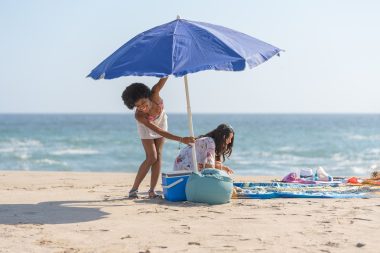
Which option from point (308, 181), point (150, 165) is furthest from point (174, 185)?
point (308, 181)

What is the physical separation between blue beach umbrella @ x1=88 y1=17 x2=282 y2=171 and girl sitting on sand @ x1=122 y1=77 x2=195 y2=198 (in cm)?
39

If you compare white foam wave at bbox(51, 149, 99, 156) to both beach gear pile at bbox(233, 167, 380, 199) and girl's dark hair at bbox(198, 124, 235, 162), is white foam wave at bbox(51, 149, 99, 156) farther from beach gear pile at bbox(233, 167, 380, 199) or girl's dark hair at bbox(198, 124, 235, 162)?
girl's dark hair at bbox(198, 124, 235, 162)

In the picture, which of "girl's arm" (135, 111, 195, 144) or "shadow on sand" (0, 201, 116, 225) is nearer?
"shadow on sand" (0, 201, 116, 225)

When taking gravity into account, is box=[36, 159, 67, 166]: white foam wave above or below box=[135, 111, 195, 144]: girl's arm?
below

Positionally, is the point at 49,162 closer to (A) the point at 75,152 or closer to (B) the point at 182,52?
(A) the point at 75,152

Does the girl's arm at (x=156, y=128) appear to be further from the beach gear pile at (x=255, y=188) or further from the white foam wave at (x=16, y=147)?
the white foam wave at (x=16, y=147)

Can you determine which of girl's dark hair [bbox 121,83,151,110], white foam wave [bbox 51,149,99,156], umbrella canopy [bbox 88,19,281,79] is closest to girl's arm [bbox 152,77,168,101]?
girl's dark hair [bbox 121,83,151,110]

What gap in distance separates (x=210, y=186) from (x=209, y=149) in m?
0.56

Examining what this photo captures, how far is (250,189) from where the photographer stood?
811 cm

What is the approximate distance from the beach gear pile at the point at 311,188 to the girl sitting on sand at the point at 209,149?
55cm

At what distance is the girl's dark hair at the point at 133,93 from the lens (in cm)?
690

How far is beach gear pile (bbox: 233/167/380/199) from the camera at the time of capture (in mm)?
7465

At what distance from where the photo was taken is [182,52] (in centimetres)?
633

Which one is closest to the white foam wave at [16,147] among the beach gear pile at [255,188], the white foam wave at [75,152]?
the white foam wave at [75,152]
